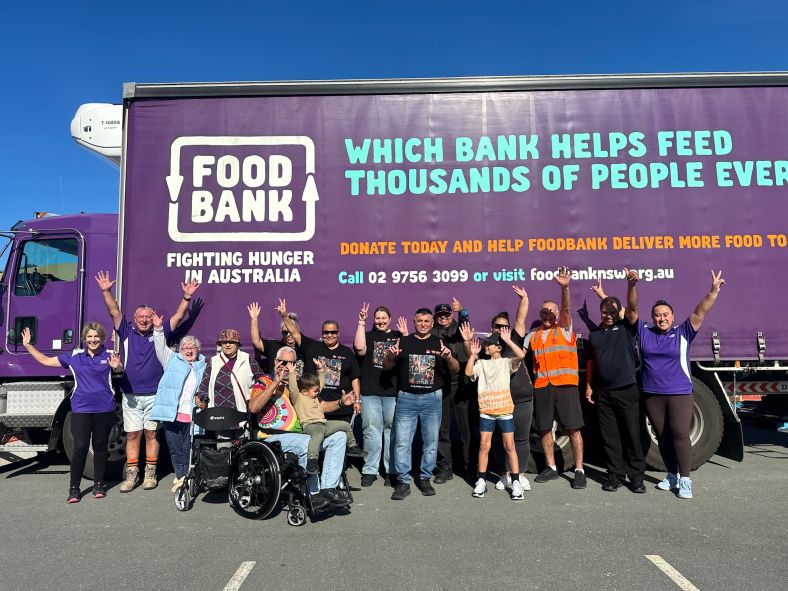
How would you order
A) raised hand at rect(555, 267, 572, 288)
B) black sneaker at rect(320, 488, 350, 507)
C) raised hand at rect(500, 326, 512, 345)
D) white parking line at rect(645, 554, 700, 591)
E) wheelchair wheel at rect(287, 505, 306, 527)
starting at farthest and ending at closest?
raised hand at rect(555, 267, 572, 288) → raised hand at rect(500, 326, 512, 345) → black sneaker at rect(320, 488, 350, 507) → wheelchair wheel at rect(287, 505, 306, 527) → white parking line at rect(645, 554, 700, 591)

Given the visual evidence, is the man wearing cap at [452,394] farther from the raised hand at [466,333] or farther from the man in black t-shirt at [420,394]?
the man in black t-shirt at [420,394]

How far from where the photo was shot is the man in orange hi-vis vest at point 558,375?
542cm

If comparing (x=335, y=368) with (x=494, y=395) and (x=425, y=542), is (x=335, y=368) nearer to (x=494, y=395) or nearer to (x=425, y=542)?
(x=494, y=395)

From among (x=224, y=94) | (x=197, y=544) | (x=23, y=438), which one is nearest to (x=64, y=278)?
(x=23, y=438)

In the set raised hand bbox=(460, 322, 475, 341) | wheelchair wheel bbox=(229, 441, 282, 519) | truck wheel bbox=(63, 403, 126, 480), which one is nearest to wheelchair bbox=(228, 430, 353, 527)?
wheelchair wheel bbox=(229, 441, 282, 519)

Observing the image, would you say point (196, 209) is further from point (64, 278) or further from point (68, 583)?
point (68, 583)

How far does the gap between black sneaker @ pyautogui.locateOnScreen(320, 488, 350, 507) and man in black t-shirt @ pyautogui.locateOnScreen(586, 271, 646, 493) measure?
2.57 metres

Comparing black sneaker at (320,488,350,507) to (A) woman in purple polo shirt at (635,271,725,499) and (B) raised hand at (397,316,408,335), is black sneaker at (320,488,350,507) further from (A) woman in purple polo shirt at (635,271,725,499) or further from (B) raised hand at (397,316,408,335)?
(A) woman in purple polo shirt at (635,271,725,499)

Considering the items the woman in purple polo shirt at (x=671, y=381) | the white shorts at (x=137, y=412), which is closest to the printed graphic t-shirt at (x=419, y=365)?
the woman in purple polo shirt at (x=671, y=381)

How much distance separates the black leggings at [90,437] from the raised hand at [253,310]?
1643mm

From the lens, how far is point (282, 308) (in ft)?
18.6

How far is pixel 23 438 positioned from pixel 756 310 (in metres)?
7.96

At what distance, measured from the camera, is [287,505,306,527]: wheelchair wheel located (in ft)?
14.2

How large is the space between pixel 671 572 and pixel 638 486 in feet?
6.16
